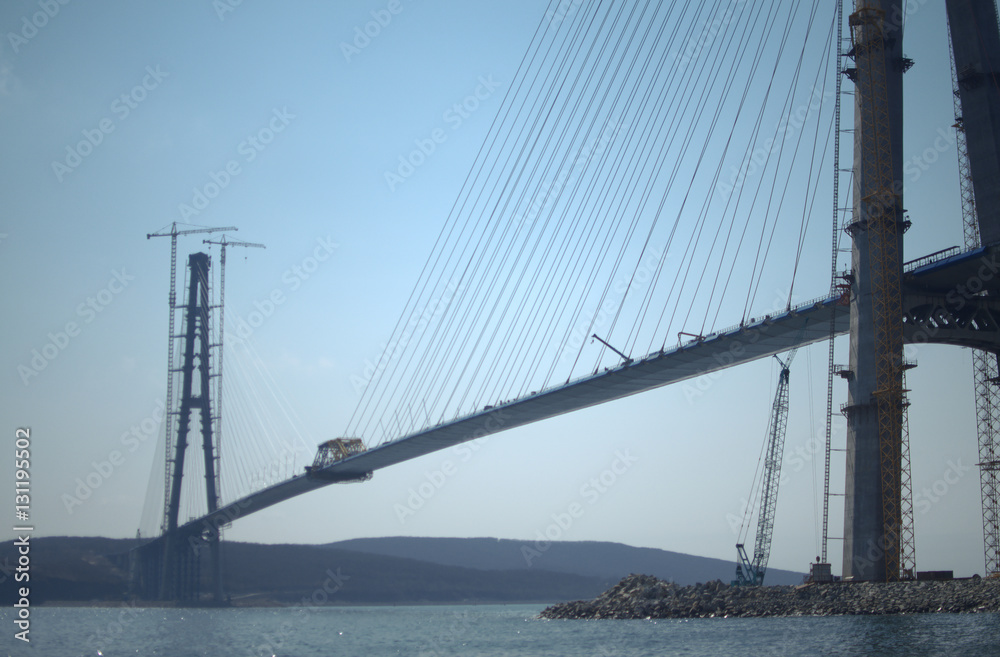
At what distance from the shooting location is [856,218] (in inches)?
1603

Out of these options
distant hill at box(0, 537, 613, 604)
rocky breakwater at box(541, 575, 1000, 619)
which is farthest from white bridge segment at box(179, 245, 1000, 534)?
distant hill at box(0, 537, 613, 604)

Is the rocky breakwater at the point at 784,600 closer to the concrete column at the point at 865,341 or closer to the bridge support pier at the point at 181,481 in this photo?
the concrete column at the point at 865,341

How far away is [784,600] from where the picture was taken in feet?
123

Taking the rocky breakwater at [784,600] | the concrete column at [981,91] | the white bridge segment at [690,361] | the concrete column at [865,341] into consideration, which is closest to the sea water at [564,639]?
the rocky breakwater at [784,600]

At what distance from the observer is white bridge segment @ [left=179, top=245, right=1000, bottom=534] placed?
40.0 meters

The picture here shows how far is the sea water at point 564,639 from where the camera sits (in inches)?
997

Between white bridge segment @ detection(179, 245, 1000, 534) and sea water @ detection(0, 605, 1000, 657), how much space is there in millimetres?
11685

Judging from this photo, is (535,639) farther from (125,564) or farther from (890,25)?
(125,564)

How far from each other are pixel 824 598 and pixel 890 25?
26.1 m

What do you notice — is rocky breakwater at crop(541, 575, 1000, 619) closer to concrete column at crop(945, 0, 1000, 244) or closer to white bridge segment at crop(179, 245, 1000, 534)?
white bridge segment at crop(179, 245, 1000, 534)

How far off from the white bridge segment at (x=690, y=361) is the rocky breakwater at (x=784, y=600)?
34.7 ft

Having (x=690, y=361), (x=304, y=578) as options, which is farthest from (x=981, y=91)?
(x=304, y=578)

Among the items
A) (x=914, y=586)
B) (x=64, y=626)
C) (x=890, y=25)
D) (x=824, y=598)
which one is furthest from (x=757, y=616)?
(x=64, y=626)

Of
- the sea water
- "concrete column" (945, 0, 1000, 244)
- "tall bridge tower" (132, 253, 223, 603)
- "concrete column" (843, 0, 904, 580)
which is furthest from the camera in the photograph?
"tall bridge tower" (132, 253, 223, 603)
